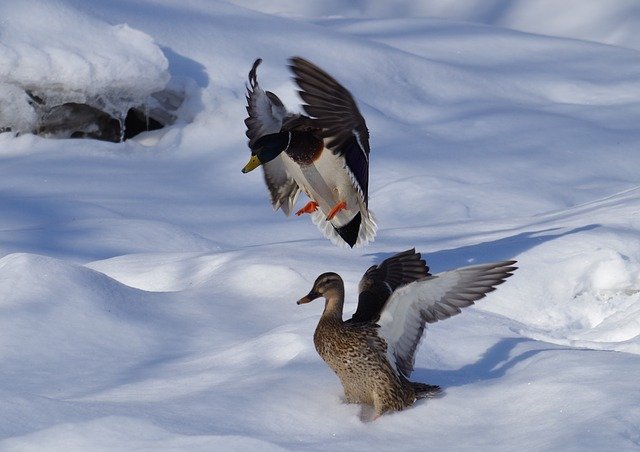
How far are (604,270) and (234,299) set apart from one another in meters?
1.28

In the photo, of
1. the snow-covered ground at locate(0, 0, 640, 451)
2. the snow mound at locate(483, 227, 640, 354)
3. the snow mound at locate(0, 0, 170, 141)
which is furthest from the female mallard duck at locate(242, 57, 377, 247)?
the snow mound at locate(0, 0, 170, 141)

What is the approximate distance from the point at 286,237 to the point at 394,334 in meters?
3.06

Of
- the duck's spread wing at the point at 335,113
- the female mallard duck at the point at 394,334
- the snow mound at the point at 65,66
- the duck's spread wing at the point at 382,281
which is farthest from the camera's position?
the snow mound at the point at 65,66

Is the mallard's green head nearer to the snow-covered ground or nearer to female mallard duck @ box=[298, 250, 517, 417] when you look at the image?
the snow-covered ground

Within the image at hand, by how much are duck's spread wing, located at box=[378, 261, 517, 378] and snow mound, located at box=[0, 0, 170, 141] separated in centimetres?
464

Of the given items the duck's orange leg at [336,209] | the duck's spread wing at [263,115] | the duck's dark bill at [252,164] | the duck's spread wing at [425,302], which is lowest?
the duck's orange leg at [336,209]

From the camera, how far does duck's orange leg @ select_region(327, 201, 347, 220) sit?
4.45 metres

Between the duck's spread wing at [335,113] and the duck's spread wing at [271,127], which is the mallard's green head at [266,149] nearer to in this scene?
the duck's spread wing at [335,113]

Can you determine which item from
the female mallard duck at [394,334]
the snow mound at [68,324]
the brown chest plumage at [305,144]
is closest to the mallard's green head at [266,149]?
the brown chest plumage at [305,144]

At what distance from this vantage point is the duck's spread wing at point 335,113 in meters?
3.91

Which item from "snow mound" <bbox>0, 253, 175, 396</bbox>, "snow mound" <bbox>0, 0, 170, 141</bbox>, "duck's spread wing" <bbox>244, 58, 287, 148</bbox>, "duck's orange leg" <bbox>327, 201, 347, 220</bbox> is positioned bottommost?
"snow mound" <bbox>0, 0, 170, 141</bbox>

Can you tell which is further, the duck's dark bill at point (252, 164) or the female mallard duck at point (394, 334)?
the duck's dark bill at point (252, 164)

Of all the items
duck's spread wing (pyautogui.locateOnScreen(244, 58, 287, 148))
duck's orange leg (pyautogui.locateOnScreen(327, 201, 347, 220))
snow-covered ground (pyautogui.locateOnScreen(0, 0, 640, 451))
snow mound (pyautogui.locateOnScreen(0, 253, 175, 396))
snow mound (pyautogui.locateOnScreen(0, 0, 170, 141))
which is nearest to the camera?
snow-covered ground (pyautogui.locateOnScreen(0, 0, 640, 451))

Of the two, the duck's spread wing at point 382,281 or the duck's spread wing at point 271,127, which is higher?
the duck's spread wing at point 382,281
